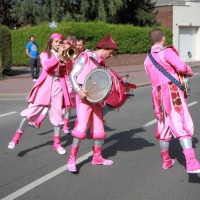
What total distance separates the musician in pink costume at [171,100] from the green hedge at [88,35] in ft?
60.4

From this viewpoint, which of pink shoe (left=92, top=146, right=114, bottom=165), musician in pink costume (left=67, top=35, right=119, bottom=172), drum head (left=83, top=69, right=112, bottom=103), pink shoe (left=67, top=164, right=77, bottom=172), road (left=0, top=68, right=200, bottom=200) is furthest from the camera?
pink shoe (left=92, top=146, right=114, bottom=165)

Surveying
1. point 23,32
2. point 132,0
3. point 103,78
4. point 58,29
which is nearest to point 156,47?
point 103,78

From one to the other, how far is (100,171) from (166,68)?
1.56 meters

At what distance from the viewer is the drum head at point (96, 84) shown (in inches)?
186

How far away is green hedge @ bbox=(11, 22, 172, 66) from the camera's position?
23.4 metres

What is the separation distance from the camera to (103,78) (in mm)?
4750

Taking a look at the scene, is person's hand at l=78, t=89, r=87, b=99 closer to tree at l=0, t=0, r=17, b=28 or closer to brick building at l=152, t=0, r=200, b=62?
brick building at l=152, t=0, r=200, b=62

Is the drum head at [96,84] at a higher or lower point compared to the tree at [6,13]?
lower

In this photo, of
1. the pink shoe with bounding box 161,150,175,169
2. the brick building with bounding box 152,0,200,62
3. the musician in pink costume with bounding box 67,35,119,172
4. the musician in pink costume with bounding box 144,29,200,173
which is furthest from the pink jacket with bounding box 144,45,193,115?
the brick building with bounding box 152,0,200,62

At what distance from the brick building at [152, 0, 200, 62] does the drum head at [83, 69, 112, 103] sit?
26.6 metres

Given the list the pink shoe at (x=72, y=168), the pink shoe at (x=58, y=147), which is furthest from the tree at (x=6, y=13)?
the pink shoe at (x=72, y=168)

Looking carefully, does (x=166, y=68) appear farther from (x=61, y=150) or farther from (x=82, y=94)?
(x=61, y=150)

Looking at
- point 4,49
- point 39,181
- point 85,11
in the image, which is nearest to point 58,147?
point 39,181

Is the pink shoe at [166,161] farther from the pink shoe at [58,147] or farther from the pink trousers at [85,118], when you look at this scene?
the pink shoe at [58,147]
